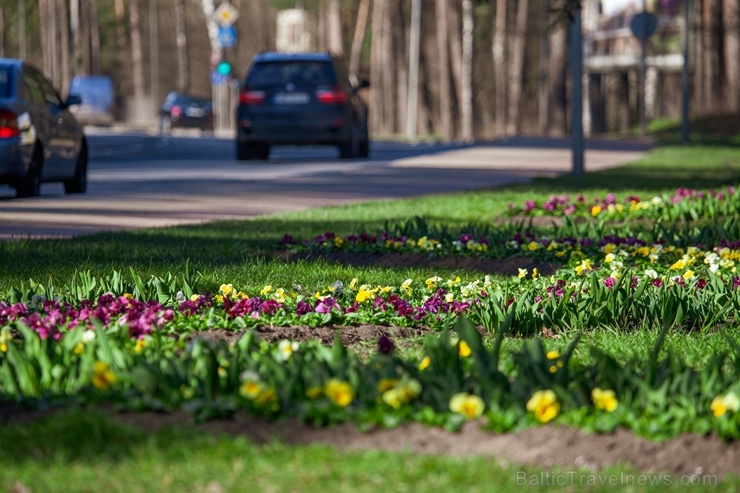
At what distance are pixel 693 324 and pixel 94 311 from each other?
8.21ft

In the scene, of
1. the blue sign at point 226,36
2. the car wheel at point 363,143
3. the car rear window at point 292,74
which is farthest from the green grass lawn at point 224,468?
the blue sign at point 226,36

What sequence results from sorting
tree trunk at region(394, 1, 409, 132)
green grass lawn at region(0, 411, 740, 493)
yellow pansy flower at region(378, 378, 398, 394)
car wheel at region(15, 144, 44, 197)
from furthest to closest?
tree trunk at region(394, 1, 409, 132), car wheel at region(15, 144, 44, 197), yellow pansy flower at region(378, 378, 398, 394), green grass lawn at region(0, 411, 740, 493)

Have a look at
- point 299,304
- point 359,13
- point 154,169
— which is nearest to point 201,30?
point 359,13

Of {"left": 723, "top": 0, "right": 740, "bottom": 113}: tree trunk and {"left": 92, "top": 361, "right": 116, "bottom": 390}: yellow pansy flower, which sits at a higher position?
{"left": 723, "top": 0, "right": 740, "bottom": 113}: tree trunk

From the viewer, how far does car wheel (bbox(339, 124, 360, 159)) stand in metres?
25.8

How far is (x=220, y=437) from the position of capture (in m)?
4.22

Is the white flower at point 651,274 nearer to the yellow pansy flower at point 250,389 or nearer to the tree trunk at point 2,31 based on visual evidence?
the yellow pansy flower at point 250,389

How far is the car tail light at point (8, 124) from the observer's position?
49.2 feet

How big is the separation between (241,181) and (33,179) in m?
3.84

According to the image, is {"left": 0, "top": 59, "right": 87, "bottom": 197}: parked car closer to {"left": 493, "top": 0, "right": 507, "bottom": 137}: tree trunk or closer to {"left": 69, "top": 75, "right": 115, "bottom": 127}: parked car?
{"left": 69, "top": 75, "right": 115, "bottom": 127}: parked car

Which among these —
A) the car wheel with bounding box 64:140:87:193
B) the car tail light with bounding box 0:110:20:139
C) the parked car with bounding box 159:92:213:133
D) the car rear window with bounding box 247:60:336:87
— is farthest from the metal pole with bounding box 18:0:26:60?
the car tail light with bounding box 0:110:20:139

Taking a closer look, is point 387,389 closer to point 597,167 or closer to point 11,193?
point 11,193

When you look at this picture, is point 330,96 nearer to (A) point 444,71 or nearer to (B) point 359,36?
(A) point 444,71

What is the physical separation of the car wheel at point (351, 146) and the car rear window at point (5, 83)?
10.4 meters
